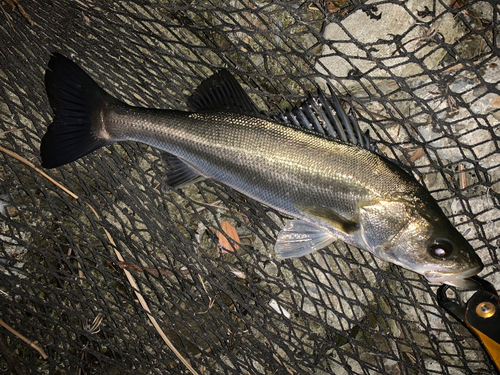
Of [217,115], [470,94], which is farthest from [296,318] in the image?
[470,94]

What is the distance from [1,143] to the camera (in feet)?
9.02

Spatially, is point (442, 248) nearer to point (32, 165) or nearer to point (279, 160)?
point (279, 160)

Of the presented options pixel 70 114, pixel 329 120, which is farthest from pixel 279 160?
pixel 70 114

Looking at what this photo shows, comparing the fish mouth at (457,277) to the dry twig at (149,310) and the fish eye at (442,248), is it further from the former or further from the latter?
the dry twig at (149,310)

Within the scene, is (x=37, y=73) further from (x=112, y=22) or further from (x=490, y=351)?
(x=490, y=351)

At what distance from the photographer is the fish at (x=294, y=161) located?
2.20 metres

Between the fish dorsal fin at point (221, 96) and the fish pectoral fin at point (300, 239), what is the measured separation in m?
0.79

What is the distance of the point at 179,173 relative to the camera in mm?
2508

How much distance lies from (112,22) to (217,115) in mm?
1230

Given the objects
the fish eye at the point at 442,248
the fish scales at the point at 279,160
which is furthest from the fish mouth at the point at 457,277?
the fish scales at the point at 279,160

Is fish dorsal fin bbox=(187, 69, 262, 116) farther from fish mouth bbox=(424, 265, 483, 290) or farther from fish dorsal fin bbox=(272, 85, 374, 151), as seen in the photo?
fish mouth bbox=(424, 265, 483, 290)

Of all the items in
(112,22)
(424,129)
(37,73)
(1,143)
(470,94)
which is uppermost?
(470,94)

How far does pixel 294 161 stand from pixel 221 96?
2.11 ft

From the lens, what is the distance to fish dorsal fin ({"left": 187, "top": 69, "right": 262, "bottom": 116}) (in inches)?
92.7
